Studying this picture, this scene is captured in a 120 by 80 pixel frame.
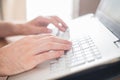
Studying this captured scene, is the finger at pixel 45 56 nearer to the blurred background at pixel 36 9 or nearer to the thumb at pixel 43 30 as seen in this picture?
the thumb at pixel 43 30

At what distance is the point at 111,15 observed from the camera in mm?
798

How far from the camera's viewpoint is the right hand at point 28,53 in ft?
1.91

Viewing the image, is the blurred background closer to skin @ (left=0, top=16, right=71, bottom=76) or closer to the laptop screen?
the laptop screen

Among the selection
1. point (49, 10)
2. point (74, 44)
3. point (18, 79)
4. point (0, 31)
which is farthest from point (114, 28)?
point (49, 10)

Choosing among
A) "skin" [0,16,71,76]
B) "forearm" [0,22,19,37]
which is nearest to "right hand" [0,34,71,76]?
"skin" [0,16,71,76]

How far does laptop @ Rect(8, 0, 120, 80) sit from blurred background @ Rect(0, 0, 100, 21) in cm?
54

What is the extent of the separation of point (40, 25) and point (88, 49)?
352 millimetres

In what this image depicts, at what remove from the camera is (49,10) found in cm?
166

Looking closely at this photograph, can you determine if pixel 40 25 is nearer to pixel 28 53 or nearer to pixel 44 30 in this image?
pixel 44 30

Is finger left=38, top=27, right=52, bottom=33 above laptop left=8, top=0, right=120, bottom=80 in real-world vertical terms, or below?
above

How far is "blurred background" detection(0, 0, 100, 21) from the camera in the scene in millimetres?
1532

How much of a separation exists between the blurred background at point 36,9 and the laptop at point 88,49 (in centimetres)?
54

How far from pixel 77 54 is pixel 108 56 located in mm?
97

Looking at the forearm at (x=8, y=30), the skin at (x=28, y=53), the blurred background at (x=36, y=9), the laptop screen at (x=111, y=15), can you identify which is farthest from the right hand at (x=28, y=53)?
the blurred background at (x=36, y=9)
